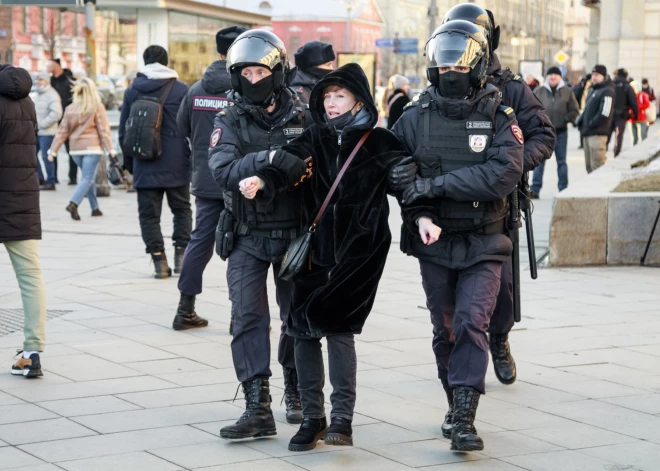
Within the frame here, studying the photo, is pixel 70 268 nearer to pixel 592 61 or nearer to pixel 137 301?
pixel 137 301

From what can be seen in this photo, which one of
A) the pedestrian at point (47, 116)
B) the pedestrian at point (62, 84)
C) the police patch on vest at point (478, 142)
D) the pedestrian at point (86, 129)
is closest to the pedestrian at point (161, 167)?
the pedestrian at point (86, 129)

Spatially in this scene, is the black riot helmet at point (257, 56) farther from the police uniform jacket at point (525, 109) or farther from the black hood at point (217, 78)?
the black hood at point (217, 78)

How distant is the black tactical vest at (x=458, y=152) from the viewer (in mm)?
5266

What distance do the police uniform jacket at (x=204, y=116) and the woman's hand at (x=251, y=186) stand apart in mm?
2538

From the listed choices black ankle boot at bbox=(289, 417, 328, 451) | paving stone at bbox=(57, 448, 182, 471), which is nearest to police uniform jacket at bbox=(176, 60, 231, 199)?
black ankle boot at bbox=(289, 417, 328, 451)

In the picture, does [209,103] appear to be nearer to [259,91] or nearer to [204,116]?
[204,116]

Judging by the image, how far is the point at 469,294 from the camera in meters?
5.24

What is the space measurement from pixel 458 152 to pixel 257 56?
1021 mm

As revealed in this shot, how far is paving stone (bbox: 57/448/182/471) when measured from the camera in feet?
15.8

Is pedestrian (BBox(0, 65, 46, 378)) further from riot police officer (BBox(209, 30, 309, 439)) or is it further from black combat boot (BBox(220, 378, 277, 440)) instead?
black combat boot (BBox(220, 378, 277, 440))

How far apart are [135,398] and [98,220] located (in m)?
8.50

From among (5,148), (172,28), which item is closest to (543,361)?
(5,148)

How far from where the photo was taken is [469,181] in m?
5.15

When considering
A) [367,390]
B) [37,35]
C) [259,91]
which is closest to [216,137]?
[259,91]
